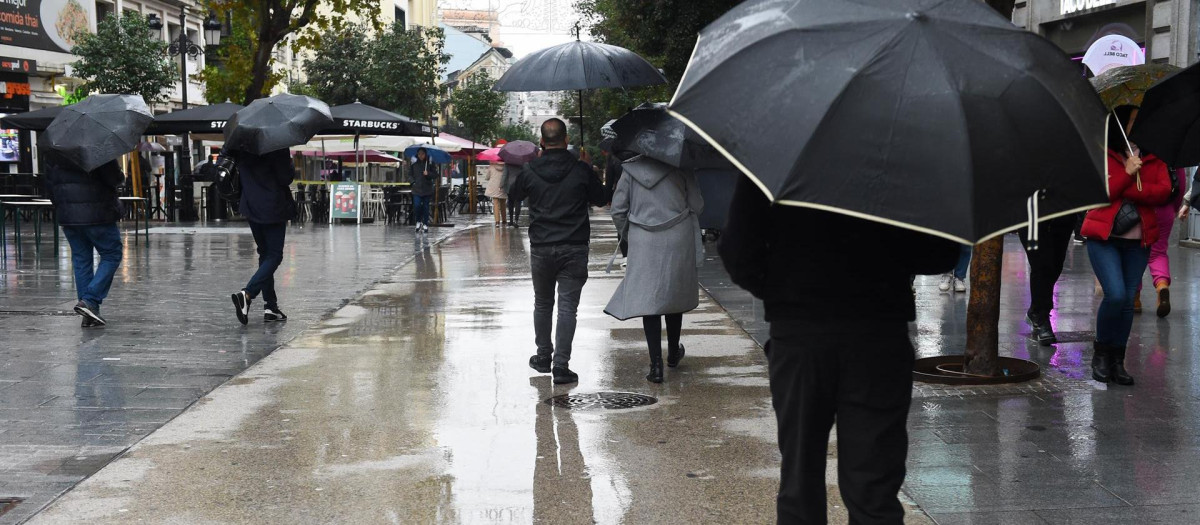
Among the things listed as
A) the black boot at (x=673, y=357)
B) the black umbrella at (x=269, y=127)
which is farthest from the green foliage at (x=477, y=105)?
the black boot at (x=673, y=357)

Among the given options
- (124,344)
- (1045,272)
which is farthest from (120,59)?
(1045,272)

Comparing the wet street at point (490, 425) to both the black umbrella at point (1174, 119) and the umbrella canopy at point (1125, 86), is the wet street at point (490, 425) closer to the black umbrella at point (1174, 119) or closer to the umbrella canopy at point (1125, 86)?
the black umbrella at point (1174, 119)

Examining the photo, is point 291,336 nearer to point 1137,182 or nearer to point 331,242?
point 1137,182

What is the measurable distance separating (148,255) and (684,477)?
1428cm

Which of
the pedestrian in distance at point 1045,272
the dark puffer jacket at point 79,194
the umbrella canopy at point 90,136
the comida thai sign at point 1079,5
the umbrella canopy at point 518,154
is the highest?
the comida thai sign at point 1079,5

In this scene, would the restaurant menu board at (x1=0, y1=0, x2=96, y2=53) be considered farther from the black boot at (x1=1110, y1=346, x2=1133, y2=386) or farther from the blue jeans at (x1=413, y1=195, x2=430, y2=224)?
the black boot at (x1=1110, y1=346, x2=1133, y2=386)

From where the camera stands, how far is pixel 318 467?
5664 millimetres

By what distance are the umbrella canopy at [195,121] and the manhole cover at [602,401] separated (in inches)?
745

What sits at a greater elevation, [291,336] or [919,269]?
[919,269]

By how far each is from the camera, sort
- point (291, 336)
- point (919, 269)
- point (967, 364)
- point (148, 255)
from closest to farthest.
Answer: point (919, 269)
point (967, 364)
point (291, 336)
point (148, 255)

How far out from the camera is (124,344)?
9.38 meters

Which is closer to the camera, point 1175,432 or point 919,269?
point 919,269

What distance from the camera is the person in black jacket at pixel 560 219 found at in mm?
7727

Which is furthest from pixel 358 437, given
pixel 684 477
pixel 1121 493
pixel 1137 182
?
pixel 1137 182
